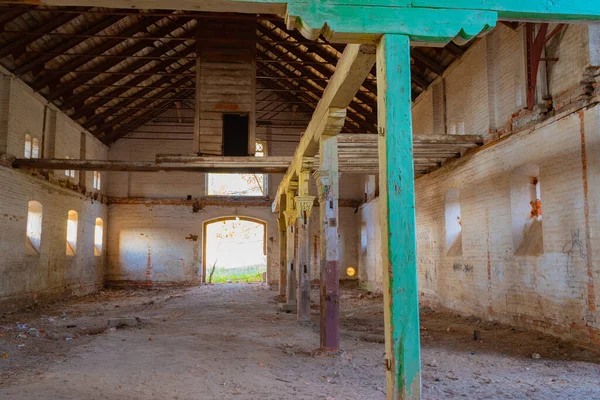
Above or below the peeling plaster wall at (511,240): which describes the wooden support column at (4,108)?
above

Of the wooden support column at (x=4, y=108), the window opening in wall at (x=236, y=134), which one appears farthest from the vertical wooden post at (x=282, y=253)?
the wooden support column at (x=4, y=108)

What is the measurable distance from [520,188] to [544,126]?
67.3 inches

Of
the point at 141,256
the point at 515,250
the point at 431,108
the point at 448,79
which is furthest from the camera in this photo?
the point at 141,256

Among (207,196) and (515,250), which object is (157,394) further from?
(207,196)

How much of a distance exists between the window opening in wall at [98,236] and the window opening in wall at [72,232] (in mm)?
2543

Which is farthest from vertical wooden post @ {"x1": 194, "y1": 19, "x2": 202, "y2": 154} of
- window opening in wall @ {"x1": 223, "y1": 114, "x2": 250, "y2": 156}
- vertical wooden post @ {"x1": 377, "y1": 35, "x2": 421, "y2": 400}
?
vertical wooden post @ {"x1": 377, "y1": 35, "x2": 421, "y2": 400}

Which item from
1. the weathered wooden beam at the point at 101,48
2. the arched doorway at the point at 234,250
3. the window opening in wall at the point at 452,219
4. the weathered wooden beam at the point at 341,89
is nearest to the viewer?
the weathered wooden beam at the point at 341,89

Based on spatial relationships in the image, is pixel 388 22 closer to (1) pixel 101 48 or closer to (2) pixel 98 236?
(1) pixel 101 48

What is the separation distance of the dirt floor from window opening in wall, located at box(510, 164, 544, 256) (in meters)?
1.89

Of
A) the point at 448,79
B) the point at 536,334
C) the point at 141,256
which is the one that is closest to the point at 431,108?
the point at 448,79

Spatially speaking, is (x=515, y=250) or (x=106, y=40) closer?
(x=515, y=250)

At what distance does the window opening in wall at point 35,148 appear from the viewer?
625 inches

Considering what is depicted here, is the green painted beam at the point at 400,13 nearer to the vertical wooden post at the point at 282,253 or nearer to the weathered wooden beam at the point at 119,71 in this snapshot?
the vertical wooden post at the point at 282,253

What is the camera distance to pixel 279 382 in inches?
243
